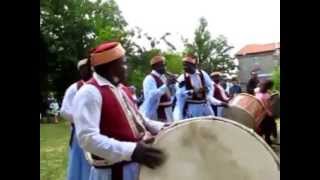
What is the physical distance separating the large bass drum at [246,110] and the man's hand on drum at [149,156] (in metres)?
5.11

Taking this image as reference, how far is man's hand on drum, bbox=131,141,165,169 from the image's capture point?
9.11ft

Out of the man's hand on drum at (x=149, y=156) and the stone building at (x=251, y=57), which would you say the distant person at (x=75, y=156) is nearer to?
the man's hand on drum at (x=149, y=156)

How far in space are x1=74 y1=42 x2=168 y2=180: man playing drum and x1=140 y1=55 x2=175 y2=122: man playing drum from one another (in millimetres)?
4535

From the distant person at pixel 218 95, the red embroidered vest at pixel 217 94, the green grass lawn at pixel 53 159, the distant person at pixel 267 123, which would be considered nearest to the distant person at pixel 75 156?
the green grass lawn at pixel 53 159

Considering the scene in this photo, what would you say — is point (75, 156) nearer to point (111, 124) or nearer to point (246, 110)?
point (111, 124)

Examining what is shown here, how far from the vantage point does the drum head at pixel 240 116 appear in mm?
7828

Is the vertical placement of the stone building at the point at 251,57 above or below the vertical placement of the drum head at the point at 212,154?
above

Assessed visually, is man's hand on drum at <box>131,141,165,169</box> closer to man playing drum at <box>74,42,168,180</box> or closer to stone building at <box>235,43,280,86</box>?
man playing drum at <box>74,42,168,180</box>

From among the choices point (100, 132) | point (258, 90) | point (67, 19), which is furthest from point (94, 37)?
point (100, 132)

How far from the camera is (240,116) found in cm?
797

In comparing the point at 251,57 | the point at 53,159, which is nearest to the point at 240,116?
the point at 53,159

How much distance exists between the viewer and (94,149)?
2.87 meters

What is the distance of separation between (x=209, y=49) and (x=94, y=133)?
178 feet
